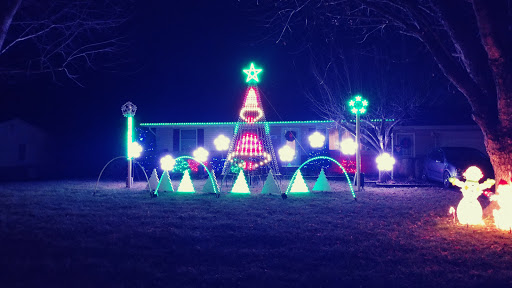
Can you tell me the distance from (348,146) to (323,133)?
1.79 meters

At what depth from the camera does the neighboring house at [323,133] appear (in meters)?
23.4

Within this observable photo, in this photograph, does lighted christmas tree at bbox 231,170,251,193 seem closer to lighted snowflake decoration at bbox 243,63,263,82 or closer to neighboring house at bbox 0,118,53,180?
lighted snowflake decoration at bbox 243,63,263,82

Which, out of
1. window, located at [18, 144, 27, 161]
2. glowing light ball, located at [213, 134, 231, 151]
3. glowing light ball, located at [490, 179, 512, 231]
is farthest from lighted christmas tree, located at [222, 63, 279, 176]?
window, located at [18, 144, 27, 161]

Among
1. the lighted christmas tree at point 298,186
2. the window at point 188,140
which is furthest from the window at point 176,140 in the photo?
the lighted christmas tree at point 298,186

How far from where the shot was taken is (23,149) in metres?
29.8

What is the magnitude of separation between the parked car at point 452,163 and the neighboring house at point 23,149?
73.9 feet

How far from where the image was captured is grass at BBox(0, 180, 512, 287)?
5.42 m

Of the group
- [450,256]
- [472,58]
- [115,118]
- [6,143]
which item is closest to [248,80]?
[472,58]

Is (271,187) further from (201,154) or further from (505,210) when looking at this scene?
(201,154)

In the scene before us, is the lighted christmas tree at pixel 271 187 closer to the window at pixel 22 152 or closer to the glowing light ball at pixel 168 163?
the glowing light ball at pixel 168 163

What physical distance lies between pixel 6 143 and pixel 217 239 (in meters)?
26.6

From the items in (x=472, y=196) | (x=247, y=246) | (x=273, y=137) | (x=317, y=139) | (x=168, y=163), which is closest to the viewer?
(x=247, y=246)

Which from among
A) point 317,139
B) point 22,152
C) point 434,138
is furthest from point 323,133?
point 22,152

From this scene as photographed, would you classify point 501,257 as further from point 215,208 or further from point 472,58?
point 215,208
